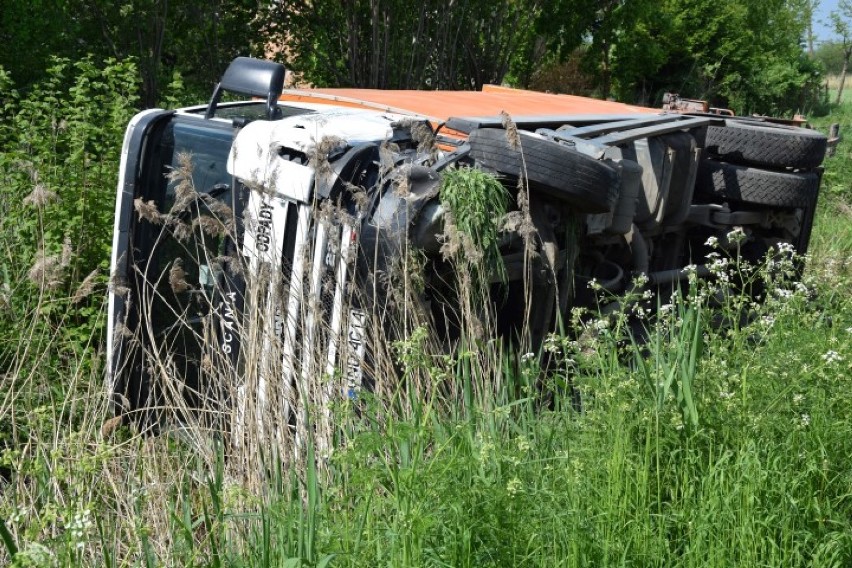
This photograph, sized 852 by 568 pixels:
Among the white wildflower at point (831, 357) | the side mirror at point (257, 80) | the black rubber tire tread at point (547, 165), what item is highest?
the side mirror at point (257, 80)

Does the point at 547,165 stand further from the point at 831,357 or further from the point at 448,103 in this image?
the point at 448,103

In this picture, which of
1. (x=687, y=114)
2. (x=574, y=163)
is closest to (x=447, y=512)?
(x=574, y=163)

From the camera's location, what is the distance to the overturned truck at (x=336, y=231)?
4312 millimetres

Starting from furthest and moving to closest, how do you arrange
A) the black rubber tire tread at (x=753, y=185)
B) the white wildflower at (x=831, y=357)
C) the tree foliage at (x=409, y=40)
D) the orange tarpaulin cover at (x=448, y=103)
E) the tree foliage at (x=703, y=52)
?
the tree foliage at (x=703, y=52), the tree foliage at (x=409, y=40), the black rubber tire tread at (x=753, y=185), the orange tarpaulin cover at (x=448, y=103), the white wildflower at (x=831, y=357)

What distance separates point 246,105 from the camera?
6562mm

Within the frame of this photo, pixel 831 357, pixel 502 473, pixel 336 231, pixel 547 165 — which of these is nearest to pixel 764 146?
pixel 547 165

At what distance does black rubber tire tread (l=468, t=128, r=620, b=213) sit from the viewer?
203 inches

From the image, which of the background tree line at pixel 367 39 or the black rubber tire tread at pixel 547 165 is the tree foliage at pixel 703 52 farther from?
the black rubber tire tread at pixel 547 165

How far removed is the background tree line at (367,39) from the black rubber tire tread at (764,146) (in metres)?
4.94

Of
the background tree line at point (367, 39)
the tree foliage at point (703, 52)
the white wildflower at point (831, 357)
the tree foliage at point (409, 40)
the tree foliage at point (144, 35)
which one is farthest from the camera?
the tree foliage at point (703, 52)

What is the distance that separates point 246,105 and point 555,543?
13.0 feet

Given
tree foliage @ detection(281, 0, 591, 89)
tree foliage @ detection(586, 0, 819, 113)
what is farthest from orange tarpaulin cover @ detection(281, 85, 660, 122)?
tree foliage @ detection(586, 0, 819, 113)

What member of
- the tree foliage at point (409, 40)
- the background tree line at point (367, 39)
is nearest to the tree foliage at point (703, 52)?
the background tree line at point (367, 39)

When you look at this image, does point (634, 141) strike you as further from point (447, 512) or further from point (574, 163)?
point (447, 512)
